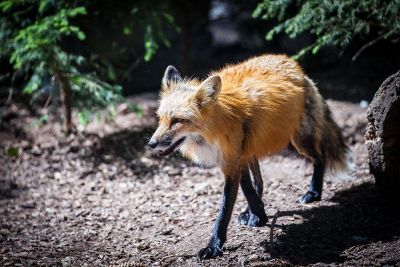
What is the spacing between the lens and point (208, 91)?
3.91 meters

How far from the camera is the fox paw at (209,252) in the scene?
3942mm

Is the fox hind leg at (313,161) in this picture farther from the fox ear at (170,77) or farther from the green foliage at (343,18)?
the fox ear at (170,77)

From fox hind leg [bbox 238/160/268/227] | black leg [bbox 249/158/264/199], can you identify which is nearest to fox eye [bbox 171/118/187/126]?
fox hind leg [bbox 238/160/268/227]

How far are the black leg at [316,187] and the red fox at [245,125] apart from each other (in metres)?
0.01

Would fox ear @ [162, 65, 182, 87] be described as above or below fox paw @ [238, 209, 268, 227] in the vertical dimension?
above

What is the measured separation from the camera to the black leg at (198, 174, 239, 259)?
3.96 m

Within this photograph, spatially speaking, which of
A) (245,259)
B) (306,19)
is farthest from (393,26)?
(245,259)

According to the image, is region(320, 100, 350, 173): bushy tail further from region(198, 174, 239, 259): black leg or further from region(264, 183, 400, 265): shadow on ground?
region(198, 174, 239, 259): black leg

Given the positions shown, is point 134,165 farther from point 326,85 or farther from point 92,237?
point 326,85

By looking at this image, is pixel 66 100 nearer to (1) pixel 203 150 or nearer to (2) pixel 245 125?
(1) pixel 203 150

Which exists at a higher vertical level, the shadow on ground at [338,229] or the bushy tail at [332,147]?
the bushy tail at [332,147]

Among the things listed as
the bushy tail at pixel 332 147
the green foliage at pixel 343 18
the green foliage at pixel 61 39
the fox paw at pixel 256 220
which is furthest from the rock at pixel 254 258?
the green foliage at pixel 61 39

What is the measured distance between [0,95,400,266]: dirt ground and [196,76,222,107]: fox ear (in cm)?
145

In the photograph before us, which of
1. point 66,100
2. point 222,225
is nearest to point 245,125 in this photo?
point 222,225
